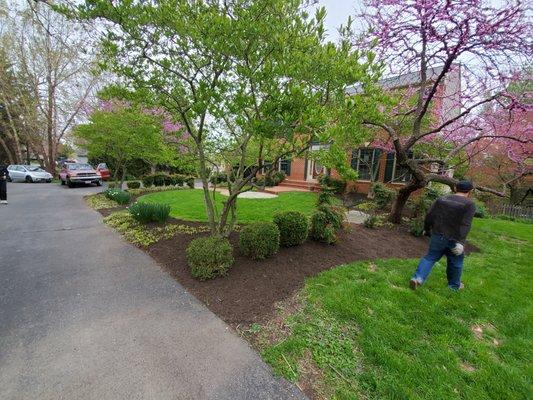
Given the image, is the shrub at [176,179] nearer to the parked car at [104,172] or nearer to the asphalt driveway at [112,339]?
the parked car at [104,172]

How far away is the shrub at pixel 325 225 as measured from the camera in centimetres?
505

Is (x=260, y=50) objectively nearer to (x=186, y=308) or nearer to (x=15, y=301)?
(x=186, y=308)

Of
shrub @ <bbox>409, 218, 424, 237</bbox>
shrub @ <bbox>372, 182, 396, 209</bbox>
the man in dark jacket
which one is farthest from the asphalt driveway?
shrub @ <bbox>372, 182, 396, 209</bbox>

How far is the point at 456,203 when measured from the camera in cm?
358

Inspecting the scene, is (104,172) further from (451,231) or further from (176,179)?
(451,231)

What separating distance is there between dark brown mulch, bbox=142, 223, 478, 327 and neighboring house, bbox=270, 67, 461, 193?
2.86 meters

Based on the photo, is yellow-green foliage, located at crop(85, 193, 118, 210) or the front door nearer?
yellow-green foliage, located at crop(85, 193, 118, 210)

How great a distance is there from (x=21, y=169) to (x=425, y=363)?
28320 mm

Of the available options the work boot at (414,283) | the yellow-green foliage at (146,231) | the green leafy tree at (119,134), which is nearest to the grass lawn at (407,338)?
the work boot at (414,283)

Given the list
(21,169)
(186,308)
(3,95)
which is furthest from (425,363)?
(3,95)

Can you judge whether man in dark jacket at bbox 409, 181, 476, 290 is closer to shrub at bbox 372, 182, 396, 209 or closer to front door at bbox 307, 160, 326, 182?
shrub at bbox 372, 182, 396, 209

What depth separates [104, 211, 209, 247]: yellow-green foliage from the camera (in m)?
5.49

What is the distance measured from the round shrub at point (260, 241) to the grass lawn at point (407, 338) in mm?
869

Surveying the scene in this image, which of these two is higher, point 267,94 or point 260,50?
point 260,50
